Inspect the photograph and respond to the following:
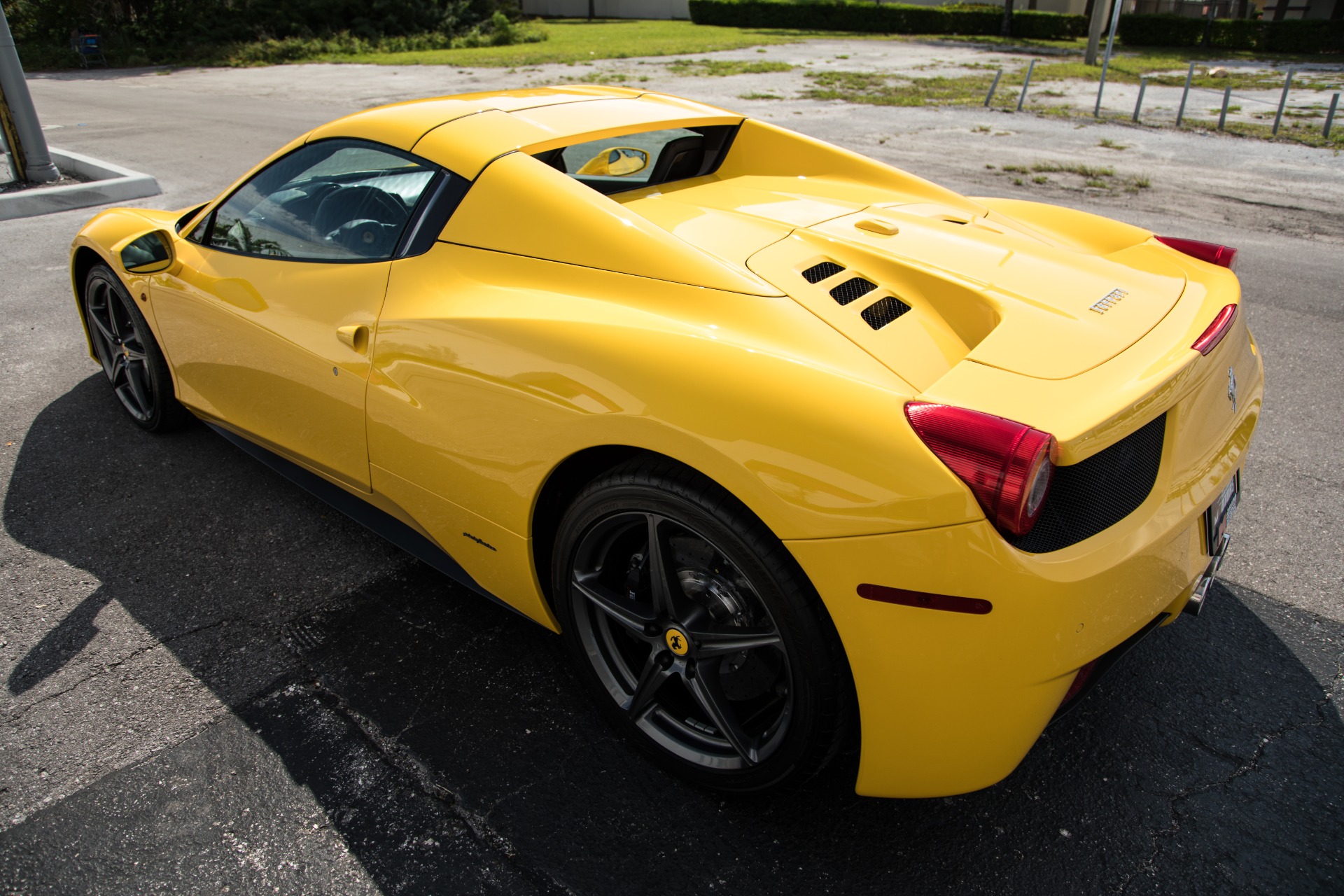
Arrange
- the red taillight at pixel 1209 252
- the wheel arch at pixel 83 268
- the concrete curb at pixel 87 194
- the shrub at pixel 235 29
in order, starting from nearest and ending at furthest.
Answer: the red taillight at pixel 1209 252 < the wheel arch at pixel 83 268 < the concrete curb at pixel 87 194 < the shrub at pixel 235 29

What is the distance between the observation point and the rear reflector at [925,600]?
5.45 ft

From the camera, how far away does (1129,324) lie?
2.15 m

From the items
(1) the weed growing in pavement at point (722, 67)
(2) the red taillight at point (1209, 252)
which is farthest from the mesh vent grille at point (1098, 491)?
(1) the weed growing in pavement at point (722, 67)

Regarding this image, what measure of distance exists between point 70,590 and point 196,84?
21.2m

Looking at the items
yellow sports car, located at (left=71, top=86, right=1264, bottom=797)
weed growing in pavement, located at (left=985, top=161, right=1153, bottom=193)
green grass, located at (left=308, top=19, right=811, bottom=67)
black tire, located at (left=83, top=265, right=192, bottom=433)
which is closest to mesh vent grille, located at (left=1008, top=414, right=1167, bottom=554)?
yellow sports car, located at (left=71, top=86, right=1264, bottom=797)

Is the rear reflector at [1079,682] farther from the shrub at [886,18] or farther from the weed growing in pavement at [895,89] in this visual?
the shrub at [886,18]

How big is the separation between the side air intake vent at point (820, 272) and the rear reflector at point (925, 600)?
853mm

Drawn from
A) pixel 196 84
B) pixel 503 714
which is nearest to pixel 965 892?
pixel 503 714

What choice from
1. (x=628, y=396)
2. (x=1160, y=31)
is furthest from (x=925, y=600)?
(x=1160, y=31)

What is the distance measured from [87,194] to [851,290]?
360 inches

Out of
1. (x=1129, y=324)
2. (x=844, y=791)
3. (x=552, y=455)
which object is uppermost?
(x=1129, y=324)

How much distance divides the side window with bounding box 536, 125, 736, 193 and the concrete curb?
25.3ft

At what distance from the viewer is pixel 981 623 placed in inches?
65.8

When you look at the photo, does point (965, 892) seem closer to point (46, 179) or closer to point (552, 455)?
point (552, 455)
